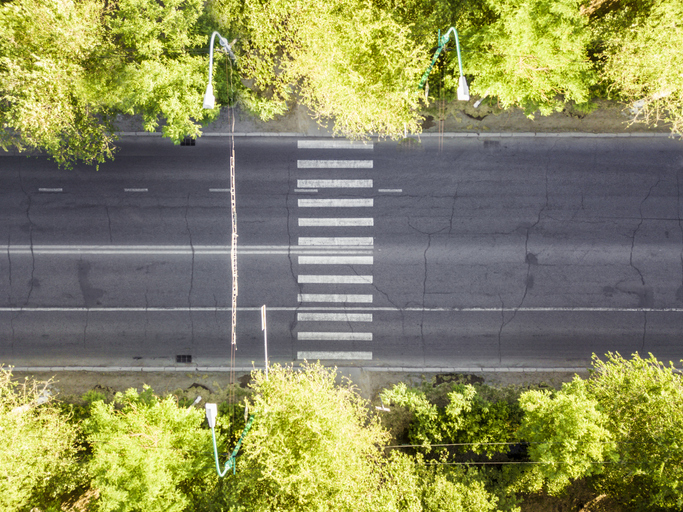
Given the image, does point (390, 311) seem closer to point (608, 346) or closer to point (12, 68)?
point (608, 346)

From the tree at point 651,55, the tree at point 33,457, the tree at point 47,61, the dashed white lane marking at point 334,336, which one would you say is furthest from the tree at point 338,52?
the tree at point 33,457

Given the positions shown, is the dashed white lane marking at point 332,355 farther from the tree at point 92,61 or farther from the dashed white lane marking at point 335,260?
the tree at point 92,61

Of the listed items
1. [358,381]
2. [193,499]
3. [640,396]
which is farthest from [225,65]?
[640,396]

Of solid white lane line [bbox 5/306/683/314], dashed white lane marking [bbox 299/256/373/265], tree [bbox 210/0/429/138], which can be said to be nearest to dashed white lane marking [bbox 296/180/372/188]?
tree [bbox 210/0/429/138]

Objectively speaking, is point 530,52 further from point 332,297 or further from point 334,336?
point 334,336

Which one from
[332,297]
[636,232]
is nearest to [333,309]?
[332,297]

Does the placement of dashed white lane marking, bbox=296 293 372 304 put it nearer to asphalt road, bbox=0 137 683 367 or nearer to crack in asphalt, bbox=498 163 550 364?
asphalt road, bbox=0 137 683 367
